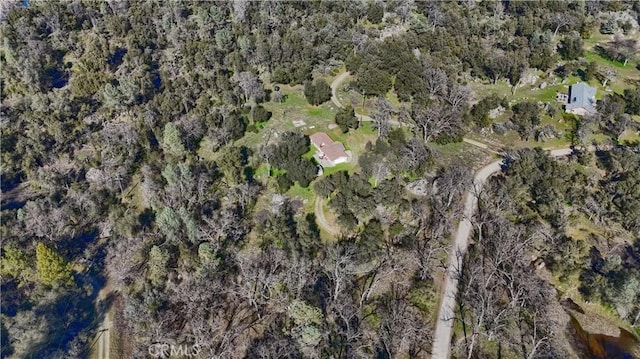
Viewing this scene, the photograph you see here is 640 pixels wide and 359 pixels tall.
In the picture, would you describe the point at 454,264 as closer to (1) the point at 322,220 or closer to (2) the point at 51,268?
(1) the point at 322,220

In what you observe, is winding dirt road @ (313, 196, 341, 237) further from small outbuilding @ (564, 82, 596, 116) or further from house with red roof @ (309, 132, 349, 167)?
small outbuilding @ (564, 82, 596, 116)

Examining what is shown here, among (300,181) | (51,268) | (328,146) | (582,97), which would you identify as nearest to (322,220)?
(300,181)

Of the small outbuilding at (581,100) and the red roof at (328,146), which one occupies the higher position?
the red roof at (328,146)

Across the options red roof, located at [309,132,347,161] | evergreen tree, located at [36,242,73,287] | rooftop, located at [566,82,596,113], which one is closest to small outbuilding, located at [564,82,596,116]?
rooftop, located at [566,82,596,113]

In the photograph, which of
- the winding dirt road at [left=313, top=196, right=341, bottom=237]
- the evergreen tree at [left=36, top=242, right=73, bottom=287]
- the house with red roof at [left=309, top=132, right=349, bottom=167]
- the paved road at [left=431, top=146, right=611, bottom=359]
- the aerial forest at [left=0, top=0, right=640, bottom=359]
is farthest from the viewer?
the house with red roof at [left=309, top=132, right=349, bottom=167]

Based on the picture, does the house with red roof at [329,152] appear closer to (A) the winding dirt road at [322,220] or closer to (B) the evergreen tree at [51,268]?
(A) the winding dirt road at [322,220]

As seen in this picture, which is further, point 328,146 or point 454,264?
point 328,146

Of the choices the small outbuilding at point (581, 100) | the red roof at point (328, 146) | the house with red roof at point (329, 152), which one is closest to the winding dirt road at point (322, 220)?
the house with red roof at point (329, 152)

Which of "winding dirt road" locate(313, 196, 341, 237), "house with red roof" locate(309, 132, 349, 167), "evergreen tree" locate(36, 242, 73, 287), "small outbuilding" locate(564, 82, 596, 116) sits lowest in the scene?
→ "small outbuilding" locate(564, 82, 596, 116)
